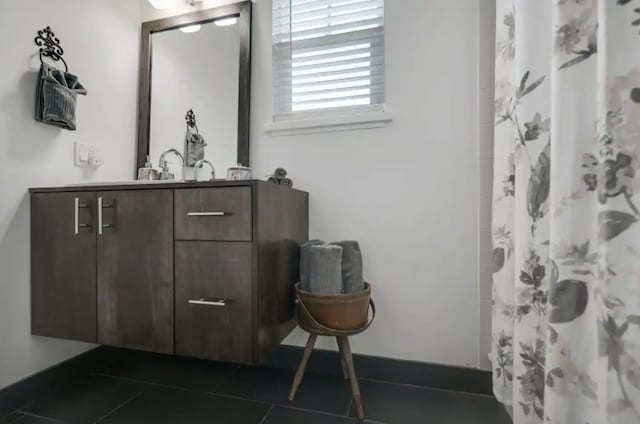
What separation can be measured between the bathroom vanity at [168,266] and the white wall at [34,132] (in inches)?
2.3

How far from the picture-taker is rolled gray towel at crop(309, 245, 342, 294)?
1158 mm

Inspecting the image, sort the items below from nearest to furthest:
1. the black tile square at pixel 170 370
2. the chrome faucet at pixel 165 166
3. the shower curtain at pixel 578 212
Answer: the shower curtain at pixel 578 212, the black tile square at pixel 170 370, the chrome faucet at pixel 165 166

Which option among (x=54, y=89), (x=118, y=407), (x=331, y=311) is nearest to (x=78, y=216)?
(x=54, y=89)

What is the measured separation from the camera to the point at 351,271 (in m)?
1.23

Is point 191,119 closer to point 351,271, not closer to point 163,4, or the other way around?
point 163,4

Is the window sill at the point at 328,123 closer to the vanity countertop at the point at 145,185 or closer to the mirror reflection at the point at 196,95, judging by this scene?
the mirror reflection at the point at 196,95

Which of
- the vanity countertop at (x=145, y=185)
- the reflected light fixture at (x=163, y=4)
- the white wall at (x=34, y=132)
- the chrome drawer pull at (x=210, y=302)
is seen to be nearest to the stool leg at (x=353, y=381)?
the chrome drawer pull at (x=210, y=302)

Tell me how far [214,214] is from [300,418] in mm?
816

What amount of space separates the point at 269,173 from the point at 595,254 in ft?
4.20

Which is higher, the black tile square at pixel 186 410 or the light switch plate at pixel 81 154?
the light switch plate at pixel 81 154

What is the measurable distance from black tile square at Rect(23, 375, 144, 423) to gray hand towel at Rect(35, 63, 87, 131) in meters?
1.13

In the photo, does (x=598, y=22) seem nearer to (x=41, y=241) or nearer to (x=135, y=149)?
(x=41, y=241)

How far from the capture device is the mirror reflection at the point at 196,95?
1.60 meters

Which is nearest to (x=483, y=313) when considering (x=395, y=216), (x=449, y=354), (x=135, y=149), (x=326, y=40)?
(x=449, y=354)
